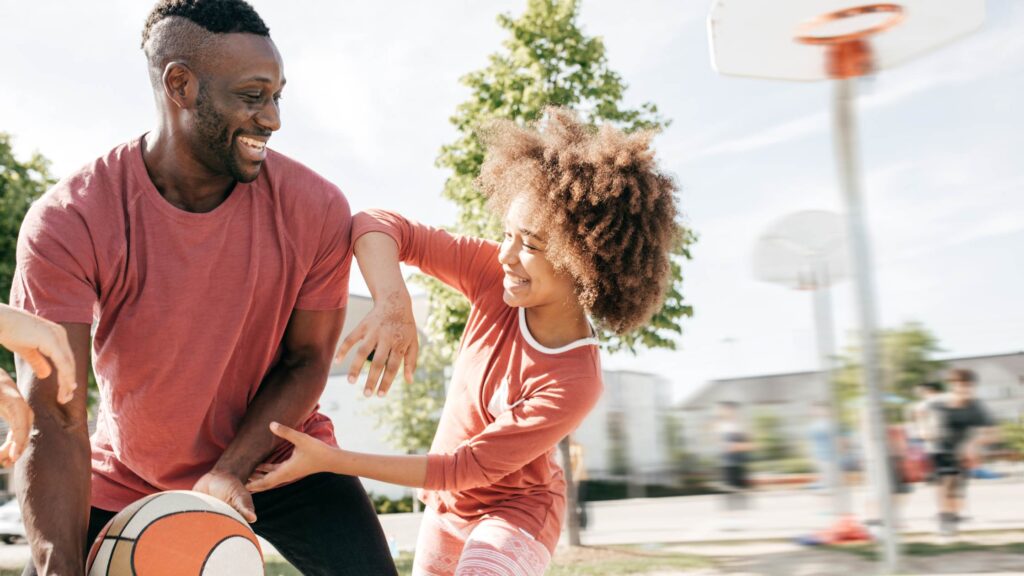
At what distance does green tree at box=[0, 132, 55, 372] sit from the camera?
650 inches

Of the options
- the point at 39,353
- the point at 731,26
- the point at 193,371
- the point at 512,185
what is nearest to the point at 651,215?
the point at 512,185

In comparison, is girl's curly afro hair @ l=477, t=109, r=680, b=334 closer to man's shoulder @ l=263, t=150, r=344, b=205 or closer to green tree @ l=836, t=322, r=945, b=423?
man's shoulder @ l=263, t=150, r=344, b=205

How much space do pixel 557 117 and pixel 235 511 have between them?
1.90 meters

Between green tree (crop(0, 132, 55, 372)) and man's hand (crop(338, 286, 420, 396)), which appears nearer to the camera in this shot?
man's hand (crop(338, 286, 420, 396))

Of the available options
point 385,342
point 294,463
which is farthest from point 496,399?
point 294,463

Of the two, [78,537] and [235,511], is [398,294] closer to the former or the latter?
[235,511]

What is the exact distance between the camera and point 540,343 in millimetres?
3357

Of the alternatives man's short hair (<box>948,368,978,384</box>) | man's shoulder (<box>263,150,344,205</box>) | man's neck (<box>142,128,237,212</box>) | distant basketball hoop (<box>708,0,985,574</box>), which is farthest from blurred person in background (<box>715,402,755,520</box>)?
man's neck (<box>142,128,237,212</box>)

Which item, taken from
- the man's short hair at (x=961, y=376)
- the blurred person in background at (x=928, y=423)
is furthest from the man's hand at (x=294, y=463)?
the blurred person in background at (x=928, y=423)

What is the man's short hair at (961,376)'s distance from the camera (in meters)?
9.40

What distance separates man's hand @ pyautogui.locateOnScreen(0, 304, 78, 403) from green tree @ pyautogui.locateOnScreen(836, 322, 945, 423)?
36.3 feet

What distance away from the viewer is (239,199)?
2.93 m

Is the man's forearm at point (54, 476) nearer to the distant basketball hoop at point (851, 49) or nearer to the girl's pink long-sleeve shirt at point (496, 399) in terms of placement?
the girl's pink long-sleeve shirt at point (496, 399)

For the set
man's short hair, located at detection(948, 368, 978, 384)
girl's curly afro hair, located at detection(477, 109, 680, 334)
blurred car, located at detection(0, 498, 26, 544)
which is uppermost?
girl's curly afro hair, located at detection(477, 109, 680, 334)
